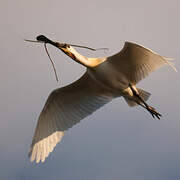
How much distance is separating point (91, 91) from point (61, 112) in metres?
0.87

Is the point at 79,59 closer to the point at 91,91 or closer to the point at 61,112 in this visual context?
the point at 91,91

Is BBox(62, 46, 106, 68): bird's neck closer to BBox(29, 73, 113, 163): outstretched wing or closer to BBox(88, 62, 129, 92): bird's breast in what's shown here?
BBox(88, 62, 129, 92): bird's breast

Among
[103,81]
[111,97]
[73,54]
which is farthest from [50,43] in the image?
[111,97]

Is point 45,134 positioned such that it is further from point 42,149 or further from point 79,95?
point 79,95

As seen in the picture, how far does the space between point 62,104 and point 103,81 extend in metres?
1.71

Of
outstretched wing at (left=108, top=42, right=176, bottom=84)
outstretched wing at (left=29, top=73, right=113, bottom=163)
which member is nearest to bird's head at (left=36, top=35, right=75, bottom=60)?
outstretched wing at (left=108, top=42, right=176, bottom=84)

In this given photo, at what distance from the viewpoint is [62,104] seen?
546 inches

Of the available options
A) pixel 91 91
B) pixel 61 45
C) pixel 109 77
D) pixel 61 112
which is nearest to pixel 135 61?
pixel 109 77

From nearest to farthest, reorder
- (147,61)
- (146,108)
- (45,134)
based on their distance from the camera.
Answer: (147,61) → (146,108) → (45,134)

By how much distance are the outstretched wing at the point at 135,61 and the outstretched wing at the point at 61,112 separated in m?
1.13

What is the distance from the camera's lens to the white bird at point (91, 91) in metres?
12.3

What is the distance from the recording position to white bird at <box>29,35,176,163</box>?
1228 centimetres

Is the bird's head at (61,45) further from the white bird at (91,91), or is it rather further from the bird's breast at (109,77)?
the bird's breast at (109,77)

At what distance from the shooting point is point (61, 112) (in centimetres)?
1389
